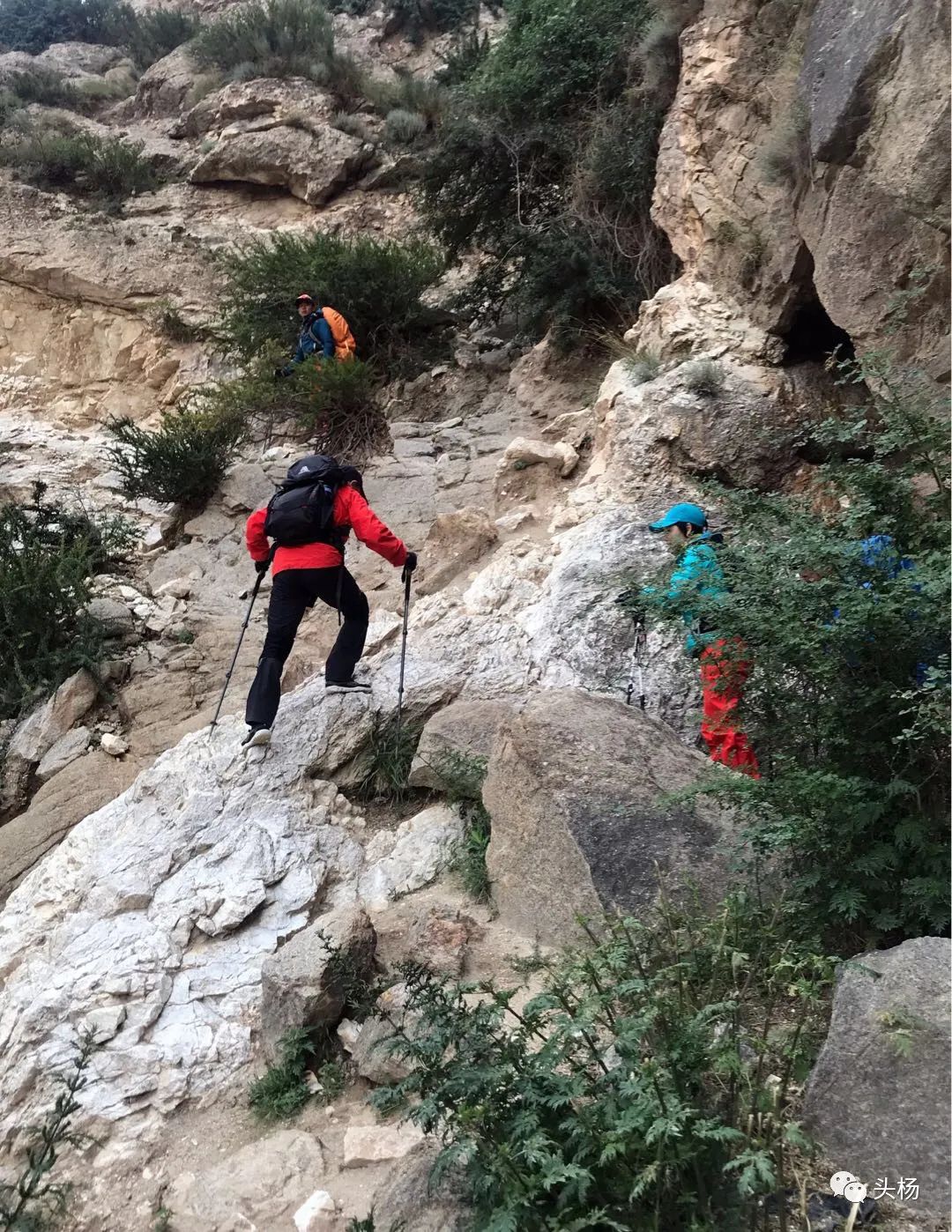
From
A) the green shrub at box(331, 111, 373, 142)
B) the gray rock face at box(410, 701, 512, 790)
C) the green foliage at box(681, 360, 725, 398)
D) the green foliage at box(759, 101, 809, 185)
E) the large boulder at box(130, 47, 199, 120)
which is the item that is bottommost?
the gray rock face at box(410, 701, 512, 790)

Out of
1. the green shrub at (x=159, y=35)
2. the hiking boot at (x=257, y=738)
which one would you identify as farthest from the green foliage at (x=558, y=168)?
the green shrub at (x=159, y=35)

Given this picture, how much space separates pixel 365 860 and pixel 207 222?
13962mm

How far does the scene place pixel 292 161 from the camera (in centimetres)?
1550

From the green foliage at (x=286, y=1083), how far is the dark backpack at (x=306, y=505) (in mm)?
2933

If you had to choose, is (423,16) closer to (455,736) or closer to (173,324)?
(173,324)

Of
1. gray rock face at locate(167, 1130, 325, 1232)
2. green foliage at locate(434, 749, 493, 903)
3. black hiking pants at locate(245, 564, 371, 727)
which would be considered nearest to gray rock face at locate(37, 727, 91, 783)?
black hiking pants at locate(245, 564, 371, 727)

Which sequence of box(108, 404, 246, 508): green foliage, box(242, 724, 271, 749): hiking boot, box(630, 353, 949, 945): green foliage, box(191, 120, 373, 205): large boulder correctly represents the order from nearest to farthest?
box(630, 353, 949, 945): green foliage < box(242, 724, 271, 749): hiking boot < box(108, 404, 246, 508): green foliage < box(191, 120, 373, 205): large boulder

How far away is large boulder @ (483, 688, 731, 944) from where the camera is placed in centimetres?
344

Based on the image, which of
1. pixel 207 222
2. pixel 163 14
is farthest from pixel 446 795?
pixel 163 14

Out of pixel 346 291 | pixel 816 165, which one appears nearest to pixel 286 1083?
pixel 816 165

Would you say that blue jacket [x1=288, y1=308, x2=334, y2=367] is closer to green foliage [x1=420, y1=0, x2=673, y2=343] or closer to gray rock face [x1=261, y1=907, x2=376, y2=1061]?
green foliage [x1=420, y1=0, x2=673, y2=343]

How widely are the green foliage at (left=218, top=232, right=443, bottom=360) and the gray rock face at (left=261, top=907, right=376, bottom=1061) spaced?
30.0 ft

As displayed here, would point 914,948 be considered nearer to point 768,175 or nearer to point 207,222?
point 768,175

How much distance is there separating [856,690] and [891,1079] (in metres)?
1.14
